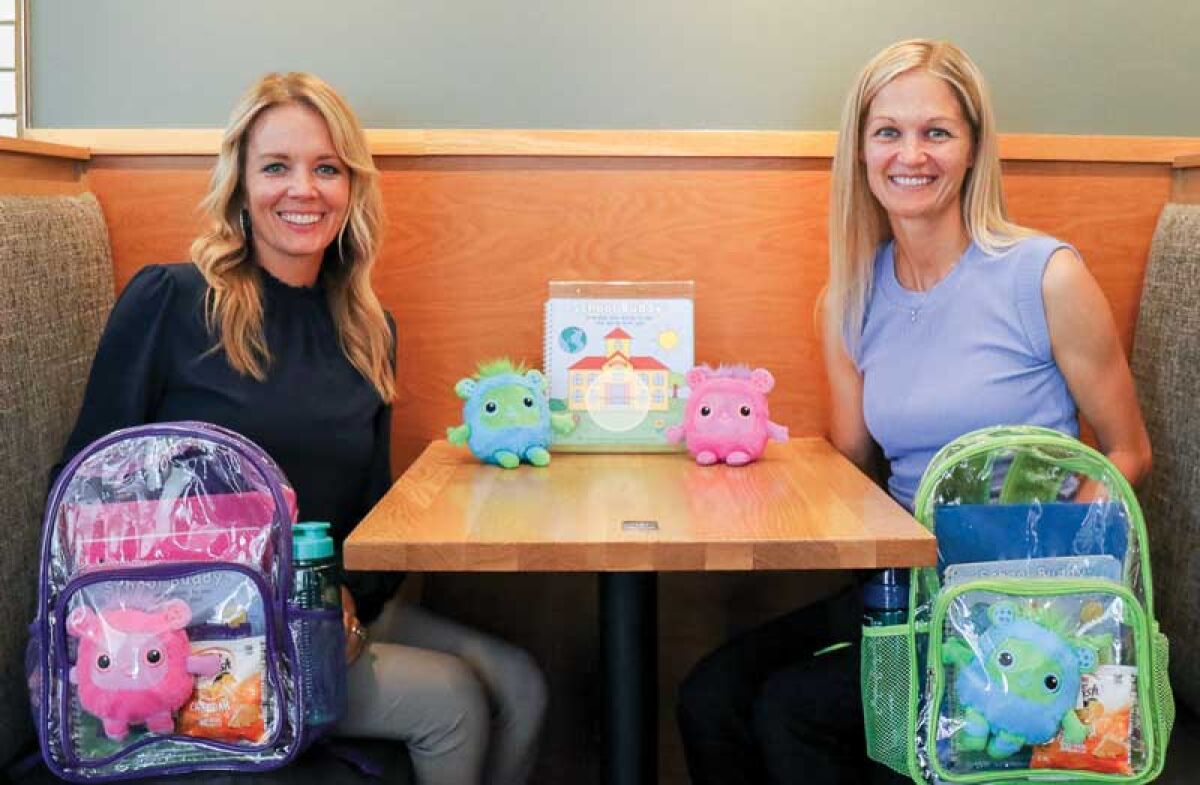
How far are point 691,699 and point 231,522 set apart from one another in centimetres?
77

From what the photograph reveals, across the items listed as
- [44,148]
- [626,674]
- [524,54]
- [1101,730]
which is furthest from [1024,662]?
[44,148]

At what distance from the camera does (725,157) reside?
2287 mm

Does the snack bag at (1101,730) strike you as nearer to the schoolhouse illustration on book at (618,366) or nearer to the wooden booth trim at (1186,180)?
the schoolhouse illustration on book at (618,366)

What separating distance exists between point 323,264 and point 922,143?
3.21 ft

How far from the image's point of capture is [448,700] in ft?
5.87

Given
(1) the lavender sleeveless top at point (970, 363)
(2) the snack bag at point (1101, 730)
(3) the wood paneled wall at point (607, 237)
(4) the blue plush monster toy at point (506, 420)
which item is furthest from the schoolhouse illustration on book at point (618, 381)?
(2) the snack bag at point (1101, 730)

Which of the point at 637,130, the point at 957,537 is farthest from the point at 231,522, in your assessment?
the point at 637,130

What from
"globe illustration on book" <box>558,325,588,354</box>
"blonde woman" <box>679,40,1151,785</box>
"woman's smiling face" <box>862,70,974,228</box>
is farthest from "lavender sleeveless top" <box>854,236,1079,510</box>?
"globe illustration on book" <box>558,325,588,354</box>

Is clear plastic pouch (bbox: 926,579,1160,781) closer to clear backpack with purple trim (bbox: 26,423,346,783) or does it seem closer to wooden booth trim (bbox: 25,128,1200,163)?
clear backpack with purple trim (bbox: 26,423,346,783)

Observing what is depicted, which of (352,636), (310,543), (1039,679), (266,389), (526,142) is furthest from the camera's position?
(526,142)

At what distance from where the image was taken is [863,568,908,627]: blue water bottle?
156cm

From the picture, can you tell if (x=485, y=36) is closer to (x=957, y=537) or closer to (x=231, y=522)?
(x=231, y=522)

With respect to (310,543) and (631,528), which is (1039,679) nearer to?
(631,528)

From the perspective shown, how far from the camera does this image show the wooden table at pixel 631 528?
1.48 m
